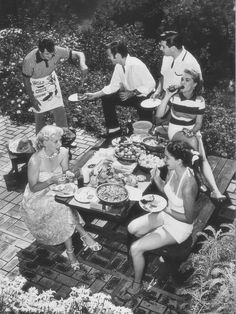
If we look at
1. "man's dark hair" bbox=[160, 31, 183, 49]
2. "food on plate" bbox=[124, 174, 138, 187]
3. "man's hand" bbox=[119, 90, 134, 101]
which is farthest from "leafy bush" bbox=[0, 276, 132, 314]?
"man's dark hair" bbox=[160, 31, 183, 49]

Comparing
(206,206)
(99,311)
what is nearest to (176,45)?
(206,206)

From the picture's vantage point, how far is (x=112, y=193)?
16.6 ft

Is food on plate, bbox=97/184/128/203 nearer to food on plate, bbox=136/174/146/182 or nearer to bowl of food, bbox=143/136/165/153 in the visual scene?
food on plate, bbox=136/174/146/182

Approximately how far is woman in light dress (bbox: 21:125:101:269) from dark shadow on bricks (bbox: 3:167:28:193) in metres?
1.70

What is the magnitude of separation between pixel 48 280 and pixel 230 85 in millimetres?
7599

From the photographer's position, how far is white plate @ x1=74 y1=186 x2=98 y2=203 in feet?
16.7

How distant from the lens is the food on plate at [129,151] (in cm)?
574

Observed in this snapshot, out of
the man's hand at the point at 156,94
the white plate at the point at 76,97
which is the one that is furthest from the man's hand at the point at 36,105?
the man's hand at the point at 156,94

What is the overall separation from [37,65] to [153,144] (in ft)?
8.39

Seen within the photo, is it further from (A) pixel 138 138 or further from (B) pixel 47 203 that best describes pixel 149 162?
(B) pixel 47 203

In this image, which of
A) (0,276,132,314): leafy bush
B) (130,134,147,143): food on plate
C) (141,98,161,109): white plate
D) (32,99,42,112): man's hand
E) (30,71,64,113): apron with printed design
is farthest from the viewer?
(32,99,42,112): man's hand

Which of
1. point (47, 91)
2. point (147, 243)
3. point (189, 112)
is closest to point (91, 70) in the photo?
point (47, 91)

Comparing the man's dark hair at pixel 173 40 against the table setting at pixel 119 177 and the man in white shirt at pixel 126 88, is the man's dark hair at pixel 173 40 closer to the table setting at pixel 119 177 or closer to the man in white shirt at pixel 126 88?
the man in white shirt at pixel 126 88

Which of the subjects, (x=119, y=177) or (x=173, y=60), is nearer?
(x=119, y=177)
